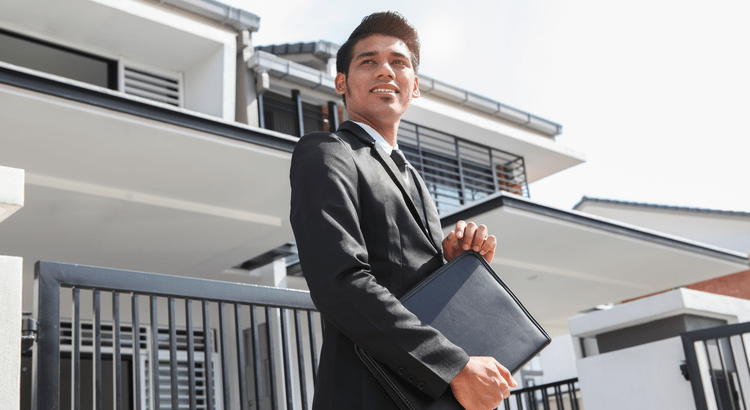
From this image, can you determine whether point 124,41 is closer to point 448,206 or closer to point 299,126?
point 299,126

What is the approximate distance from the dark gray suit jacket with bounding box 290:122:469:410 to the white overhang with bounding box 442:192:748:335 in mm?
6816

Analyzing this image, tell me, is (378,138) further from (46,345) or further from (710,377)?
(710,377)

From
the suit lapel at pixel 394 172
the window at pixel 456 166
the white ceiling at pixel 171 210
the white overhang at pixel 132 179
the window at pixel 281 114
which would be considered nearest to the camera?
the suit lapel at pixel 394 172

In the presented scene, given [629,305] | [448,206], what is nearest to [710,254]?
[448,206]

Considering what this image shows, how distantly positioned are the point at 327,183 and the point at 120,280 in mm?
1098

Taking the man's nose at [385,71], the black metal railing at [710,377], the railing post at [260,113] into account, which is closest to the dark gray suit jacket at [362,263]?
the man's nose at [385,71]

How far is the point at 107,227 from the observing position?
8.07 metres

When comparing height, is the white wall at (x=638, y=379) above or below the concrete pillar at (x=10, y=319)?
below

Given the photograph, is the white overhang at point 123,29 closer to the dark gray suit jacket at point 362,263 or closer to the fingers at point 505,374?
the dark gray suit jacket at point 362,263

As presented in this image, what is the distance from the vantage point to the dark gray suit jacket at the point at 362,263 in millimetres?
1346

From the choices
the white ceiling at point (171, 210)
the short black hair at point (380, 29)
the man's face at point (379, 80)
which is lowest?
the man's face at point (379, 80)

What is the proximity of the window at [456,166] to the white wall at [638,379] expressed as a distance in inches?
199

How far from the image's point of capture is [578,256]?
10.8 m

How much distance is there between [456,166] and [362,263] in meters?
10.6
